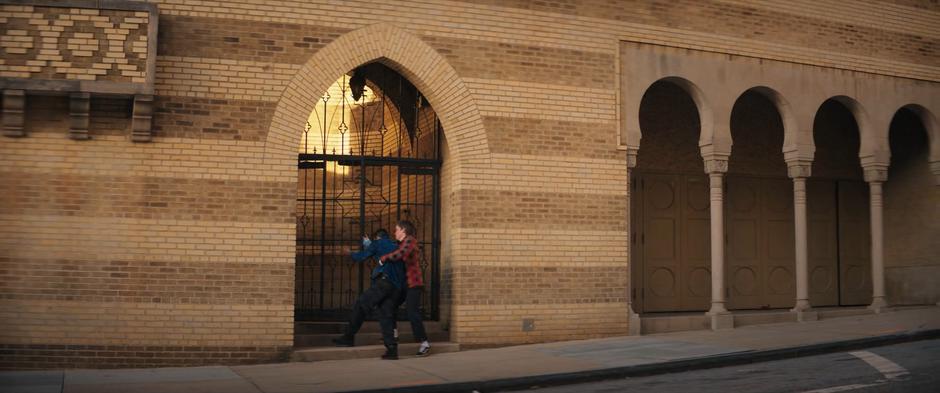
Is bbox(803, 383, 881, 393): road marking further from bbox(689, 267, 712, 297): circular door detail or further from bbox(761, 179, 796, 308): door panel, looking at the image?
bbox(761, 179, 796, 308): door panel

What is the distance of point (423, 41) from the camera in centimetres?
1373

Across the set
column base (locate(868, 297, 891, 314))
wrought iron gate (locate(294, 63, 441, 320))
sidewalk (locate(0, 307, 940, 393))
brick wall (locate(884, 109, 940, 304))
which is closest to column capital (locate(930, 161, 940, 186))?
brick wall (locate(884, 109, 940, 304))

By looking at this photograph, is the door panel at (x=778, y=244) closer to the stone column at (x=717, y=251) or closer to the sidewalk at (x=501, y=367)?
the stone column at (x=717, y=251)

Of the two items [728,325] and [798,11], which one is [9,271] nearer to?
[728,325]

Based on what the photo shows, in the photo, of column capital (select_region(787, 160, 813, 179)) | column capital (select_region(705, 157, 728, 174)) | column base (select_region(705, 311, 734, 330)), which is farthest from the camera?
column capital (select_region(787, 160, 813, 179))

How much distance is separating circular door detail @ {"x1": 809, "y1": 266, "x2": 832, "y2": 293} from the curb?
548 cm

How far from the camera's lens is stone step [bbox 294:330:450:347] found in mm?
13391

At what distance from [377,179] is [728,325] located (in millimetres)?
5731

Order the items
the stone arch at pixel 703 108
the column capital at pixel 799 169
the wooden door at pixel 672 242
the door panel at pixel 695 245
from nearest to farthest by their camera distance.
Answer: the stone arch at pixel 703 108, the column capital at pixel 799 169, the wooden door at pixel 672 242, the door panel at pixel 695 245

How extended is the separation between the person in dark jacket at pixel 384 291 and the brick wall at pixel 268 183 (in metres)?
0.96

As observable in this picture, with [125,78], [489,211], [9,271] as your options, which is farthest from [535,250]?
[9,271]

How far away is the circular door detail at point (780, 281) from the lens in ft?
62.1

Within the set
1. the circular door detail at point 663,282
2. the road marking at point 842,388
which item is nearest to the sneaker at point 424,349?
the road marking at point 842,388

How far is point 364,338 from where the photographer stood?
13734mm
